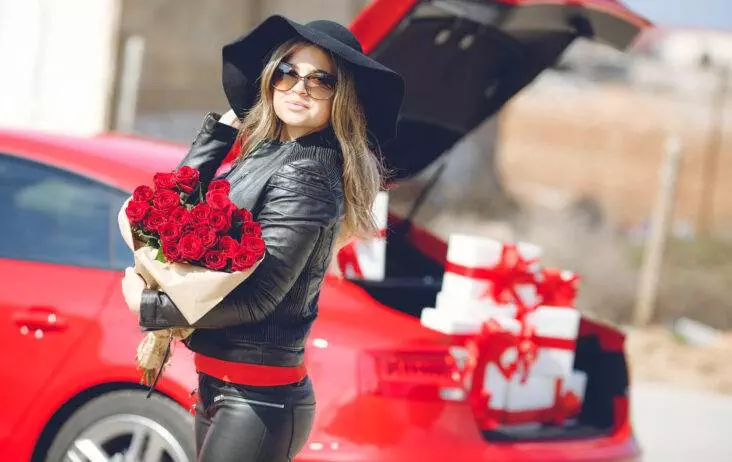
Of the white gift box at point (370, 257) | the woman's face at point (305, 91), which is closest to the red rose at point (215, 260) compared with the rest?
the woman's face at point (305, 91)

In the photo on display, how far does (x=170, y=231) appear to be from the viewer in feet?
8.54

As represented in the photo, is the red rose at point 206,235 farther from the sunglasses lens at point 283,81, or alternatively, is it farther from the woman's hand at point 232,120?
the woman's hand at point 232,120

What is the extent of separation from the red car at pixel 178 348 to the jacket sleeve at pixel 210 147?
971mm

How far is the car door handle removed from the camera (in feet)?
13.2

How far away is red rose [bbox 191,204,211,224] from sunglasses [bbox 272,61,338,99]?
423mm

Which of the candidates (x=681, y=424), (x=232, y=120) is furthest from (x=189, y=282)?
(x=681, y=424)

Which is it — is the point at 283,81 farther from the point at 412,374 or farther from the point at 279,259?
the point at 412,374

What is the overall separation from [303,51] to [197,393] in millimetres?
872

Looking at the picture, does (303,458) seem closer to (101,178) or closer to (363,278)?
(363,278)

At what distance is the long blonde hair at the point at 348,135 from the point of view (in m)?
2.87

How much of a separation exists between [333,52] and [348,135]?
0.68ft

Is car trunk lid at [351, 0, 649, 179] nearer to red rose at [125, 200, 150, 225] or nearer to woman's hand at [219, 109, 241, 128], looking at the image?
woman's hand at [219, 109, 241, 128]

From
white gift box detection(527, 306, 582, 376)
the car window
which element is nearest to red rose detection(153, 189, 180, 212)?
the car window

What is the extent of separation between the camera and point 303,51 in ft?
9.45
